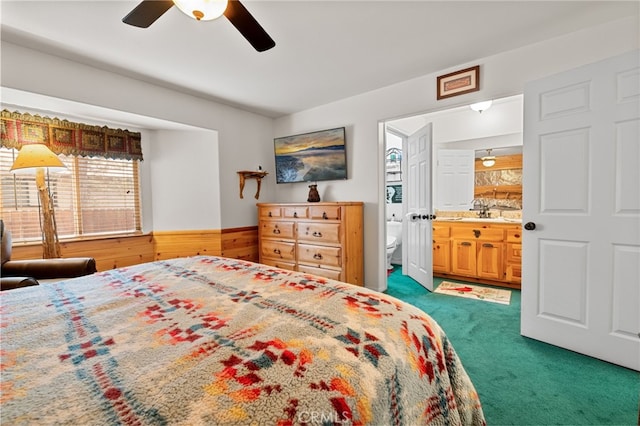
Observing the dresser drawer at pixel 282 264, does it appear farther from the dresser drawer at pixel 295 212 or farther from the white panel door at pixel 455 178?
the white panel door at pixel 455 178

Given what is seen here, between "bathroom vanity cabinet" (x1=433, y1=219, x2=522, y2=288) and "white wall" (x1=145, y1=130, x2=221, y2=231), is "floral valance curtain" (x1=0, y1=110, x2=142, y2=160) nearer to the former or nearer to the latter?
"white wall" (x1=145, y1=130, x2=221, y2=231)

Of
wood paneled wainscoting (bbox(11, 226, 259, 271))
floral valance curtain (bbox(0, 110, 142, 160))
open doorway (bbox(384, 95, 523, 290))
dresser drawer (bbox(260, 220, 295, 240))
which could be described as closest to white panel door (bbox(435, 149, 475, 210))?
open doorway (bbox(384, 95, 523, 290))

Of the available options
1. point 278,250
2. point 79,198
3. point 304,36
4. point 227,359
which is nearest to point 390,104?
point 304,36

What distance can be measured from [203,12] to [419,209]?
3.16m

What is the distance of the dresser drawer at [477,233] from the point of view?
342cm

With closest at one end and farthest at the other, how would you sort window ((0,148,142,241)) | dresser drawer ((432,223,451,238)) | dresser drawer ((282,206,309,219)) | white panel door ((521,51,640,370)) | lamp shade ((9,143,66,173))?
white panel door ((521,51,640,370)) < lamp shade ((9,143,66,173)) < window ((0,148,142,241)) < dresser drawer ((282,206,309,219)) < dresser drawer ((432,223,451,238))

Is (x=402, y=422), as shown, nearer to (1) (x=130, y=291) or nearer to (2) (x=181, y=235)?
(1) (x=130, y=291)

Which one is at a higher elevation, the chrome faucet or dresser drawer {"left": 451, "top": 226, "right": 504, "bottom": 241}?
the chrome faucet

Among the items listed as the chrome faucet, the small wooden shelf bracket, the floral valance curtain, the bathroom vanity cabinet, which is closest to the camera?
the floral valance curtain

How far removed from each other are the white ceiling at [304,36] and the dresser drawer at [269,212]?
4.81ft

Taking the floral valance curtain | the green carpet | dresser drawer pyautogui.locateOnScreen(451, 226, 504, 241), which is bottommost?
the green carpet

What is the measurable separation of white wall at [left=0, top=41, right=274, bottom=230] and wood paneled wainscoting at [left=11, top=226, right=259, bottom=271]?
0.44 ft

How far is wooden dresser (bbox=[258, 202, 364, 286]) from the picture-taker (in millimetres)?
2990

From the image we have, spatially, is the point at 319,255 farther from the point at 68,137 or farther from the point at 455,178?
the point at 68,137
